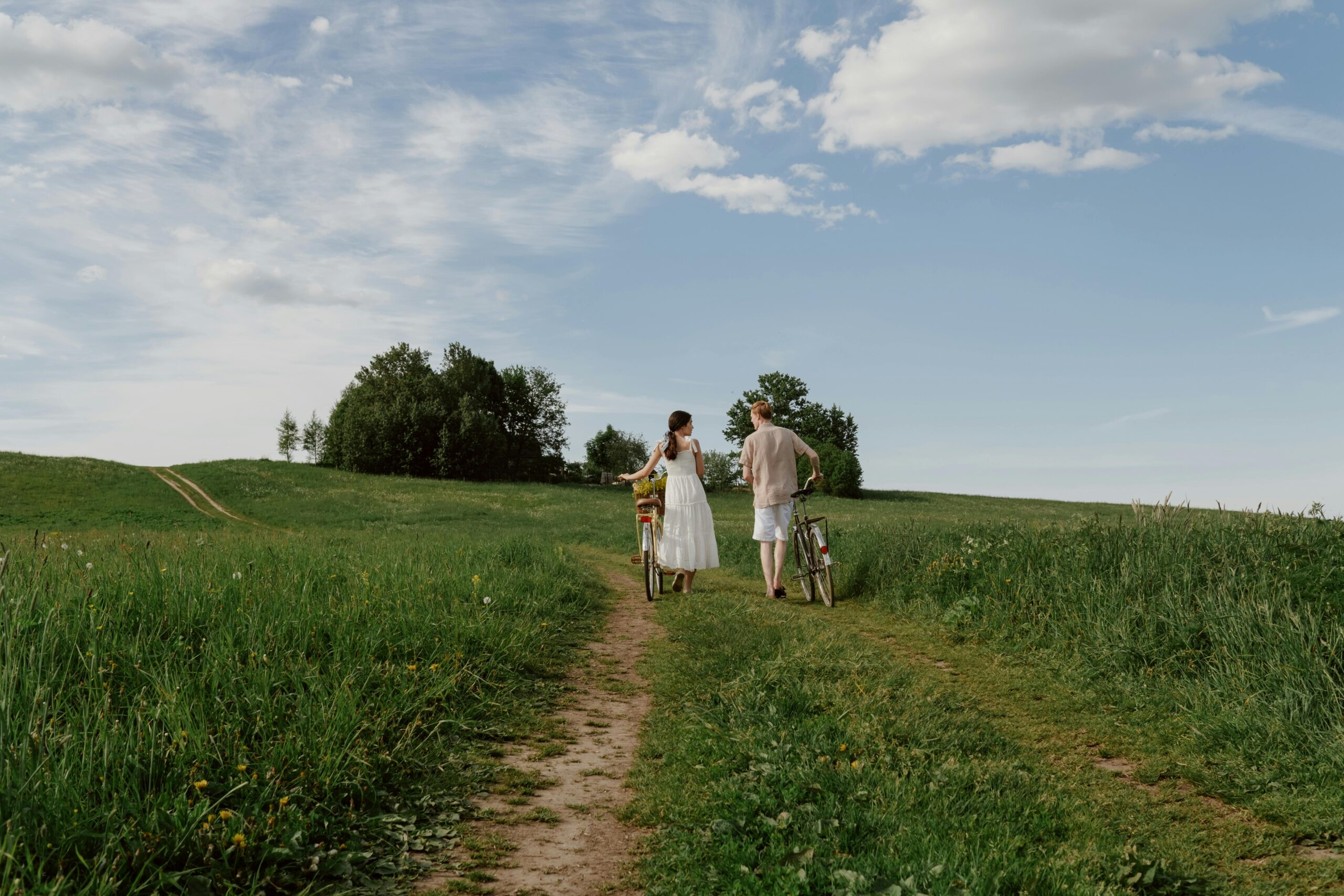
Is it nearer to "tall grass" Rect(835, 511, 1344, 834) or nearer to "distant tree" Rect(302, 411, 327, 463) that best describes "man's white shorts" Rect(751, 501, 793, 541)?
"tall grass" Rect(835, 511, 1344, 834)

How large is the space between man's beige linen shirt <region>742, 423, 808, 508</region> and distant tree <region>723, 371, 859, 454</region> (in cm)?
4811

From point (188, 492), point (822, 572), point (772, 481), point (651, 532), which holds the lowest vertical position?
point (188, 492)

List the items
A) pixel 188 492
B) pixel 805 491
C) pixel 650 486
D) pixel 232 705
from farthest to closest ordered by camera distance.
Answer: pixel 188 492 → pixel 650 486 → pixel 805 491 → pixel 232 705

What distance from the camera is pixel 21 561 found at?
8.01 m

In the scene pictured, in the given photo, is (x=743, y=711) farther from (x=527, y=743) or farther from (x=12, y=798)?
(x=12, y=798)

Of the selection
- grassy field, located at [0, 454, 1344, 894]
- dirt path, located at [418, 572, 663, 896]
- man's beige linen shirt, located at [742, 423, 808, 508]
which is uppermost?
man's beige linen shirt, located at [742, 423, 808, 508]

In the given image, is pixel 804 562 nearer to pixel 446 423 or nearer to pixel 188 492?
pixel 188 492

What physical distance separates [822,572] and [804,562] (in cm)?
56

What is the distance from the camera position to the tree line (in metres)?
59.0

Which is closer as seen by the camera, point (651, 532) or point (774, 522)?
point (774, 522)

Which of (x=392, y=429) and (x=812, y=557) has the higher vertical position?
(x=392, y=429)

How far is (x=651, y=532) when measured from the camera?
12.7 metres

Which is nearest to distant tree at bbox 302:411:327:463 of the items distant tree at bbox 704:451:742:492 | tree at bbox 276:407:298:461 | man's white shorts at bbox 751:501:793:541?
tree at bbox 276:407:298:461

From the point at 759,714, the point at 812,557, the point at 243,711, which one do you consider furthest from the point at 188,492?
the point at 759,714
